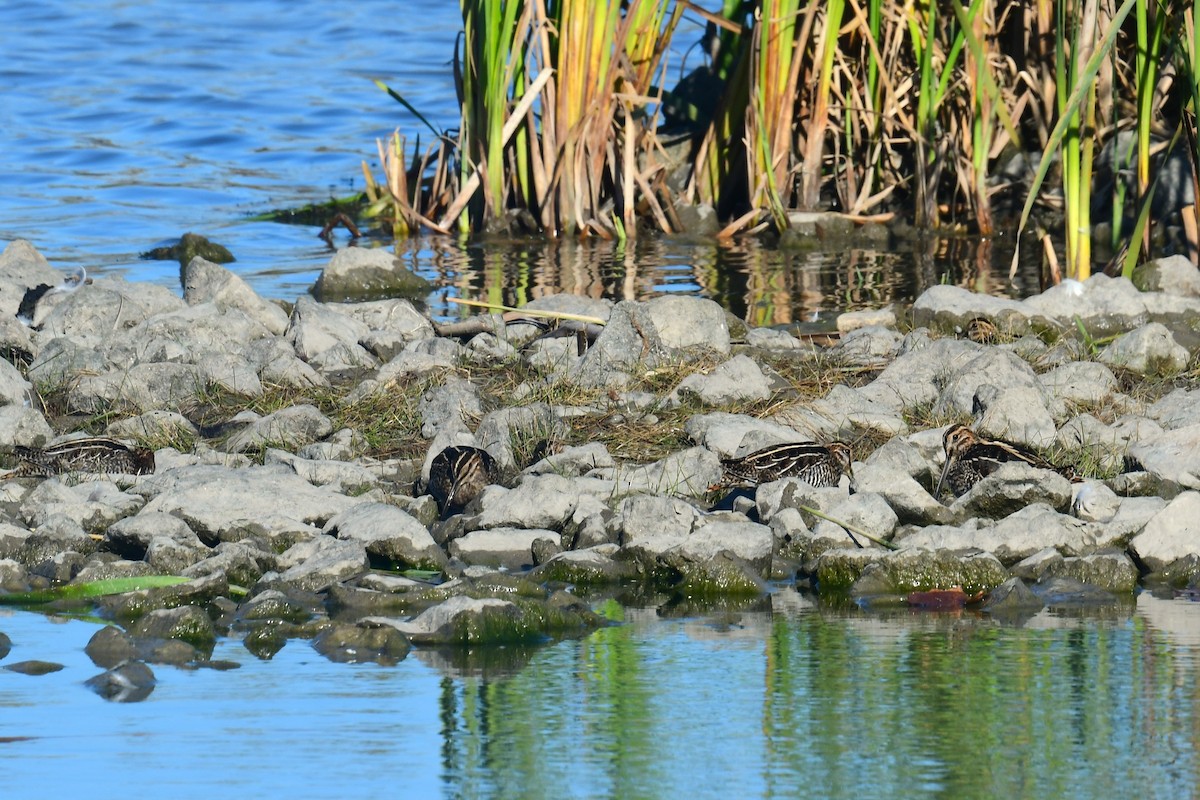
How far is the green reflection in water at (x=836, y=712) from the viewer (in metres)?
3.50

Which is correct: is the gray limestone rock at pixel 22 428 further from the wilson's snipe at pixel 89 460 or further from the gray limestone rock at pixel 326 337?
the gray limestone rock at pixel 326 337

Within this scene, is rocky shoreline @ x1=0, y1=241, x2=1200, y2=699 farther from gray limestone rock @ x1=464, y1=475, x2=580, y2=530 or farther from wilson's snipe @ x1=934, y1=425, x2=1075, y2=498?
wilson's snipe @ x1=934, y1=425, x2=1075, y2=498

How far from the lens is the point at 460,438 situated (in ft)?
20.1

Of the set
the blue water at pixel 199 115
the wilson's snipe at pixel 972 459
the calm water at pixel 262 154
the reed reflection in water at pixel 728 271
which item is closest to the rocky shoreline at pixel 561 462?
the wilson's snipe at pixel 972 459

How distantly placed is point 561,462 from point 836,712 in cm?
211

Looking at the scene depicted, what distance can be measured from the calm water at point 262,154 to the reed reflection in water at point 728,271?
0.03 m

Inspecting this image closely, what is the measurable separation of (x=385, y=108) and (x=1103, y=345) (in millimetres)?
11522

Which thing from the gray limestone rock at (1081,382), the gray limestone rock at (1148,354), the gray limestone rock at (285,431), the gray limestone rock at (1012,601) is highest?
the gray limestone rock at (1148,354)

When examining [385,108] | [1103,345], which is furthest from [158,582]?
[385,108]

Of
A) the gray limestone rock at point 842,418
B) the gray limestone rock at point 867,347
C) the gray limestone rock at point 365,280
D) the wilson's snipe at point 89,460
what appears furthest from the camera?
the gray limestone rock at point 365,280

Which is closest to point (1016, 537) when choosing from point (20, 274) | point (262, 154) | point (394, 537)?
point (394, 537)

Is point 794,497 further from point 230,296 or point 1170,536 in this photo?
point 230,296

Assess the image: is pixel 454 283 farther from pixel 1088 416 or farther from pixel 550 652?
pixel 550 652

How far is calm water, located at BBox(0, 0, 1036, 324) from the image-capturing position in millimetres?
9898
